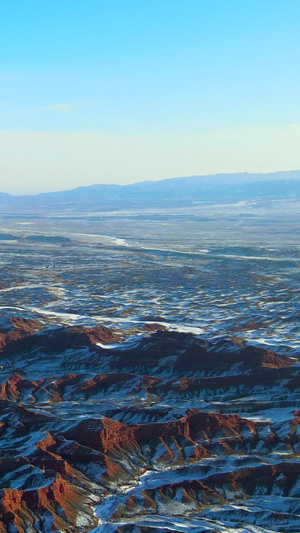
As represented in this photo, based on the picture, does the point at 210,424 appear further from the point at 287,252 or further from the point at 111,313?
the point at 287,252

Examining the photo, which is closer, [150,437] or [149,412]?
[150,437]

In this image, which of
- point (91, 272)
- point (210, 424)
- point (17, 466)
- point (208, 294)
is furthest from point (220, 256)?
point (17, 466)

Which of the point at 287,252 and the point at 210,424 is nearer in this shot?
the point at 210,424

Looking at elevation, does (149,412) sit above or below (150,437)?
above

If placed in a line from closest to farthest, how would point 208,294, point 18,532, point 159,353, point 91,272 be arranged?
point 18,532
point 159,353
point 208,294
point 91,272

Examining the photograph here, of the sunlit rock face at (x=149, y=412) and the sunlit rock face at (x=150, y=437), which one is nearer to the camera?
the sunlit rock face at (x=150, y=437)

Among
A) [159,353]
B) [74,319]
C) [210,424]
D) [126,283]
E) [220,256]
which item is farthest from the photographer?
[220,256]

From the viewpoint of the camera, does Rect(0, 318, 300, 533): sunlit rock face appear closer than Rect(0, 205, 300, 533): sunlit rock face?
Yes
